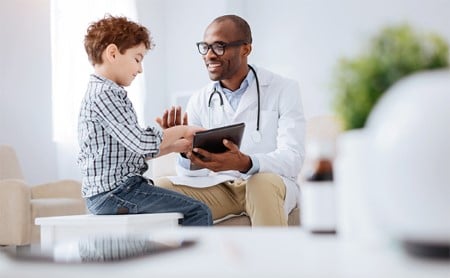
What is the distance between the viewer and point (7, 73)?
4.54m

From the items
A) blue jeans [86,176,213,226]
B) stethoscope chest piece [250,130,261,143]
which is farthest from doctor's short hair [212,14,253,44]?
blue jeans [86,176,213,226]

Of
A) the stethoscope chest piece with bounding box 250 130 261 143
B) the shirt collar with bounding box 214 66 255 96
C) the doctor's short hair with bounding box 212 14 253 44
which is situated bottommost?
the stethoscope chest piece with bounding box 250 130 261 143

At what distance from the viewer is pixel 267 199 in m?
2.31

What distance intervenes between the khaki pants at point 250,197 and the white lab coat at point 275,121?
0.08 meters

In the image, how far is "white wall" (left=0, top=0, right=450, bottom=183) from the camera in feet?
15.1

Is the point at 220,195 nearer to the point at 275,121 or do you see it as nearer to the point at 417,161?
the point at 275,121

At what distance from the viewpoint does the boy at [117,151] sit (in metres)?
2.16

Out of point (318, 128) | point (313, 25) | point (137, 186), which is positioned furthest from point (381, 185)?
point (313, 25)

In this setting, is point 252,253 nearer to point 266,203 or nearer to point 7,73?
point 266,203

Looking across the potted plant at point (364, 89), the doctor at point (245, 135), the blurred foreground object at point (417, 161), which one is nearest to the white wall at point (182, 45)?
the doctor at point (245, 135)

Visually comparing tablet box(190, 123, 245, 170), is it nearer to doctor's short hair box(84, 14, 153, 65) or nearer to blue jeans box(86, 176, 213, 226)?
blue jeans box(86, 176, 213, 226)

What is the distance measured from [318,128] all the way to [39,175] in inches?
96.0

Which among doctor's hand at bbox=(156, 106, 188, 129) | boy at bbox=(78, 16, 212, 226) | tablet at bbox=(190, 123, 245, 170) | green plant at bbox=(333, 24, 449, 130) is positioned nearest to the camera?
green plant at bbox=(333, 24, 449, 130)

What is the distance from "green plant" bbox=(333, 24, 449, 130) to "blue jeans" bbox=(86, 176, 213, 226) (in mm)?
1424
